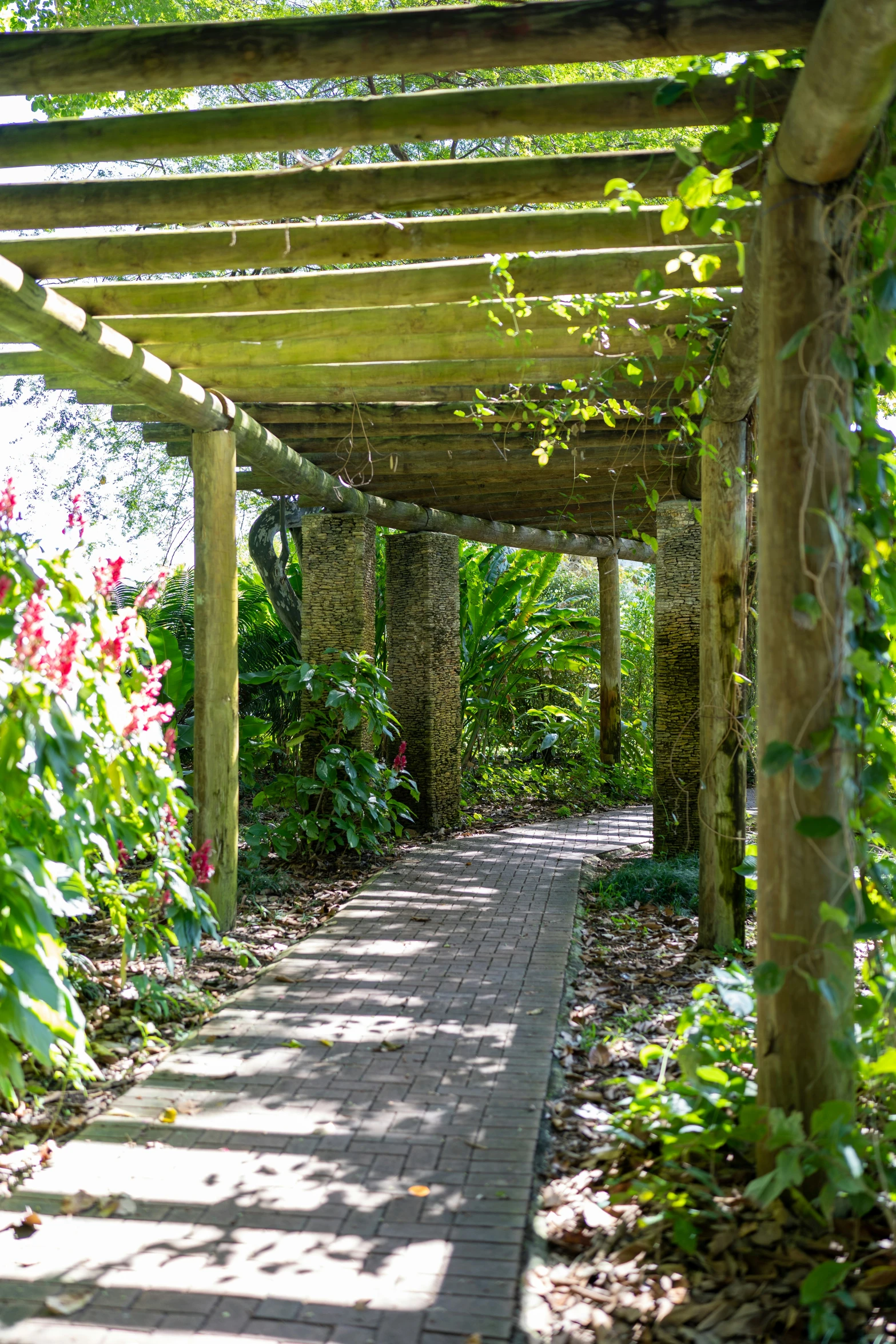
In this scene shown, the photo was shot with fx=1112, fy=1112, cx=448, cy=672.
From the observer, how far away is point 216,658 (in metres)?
6.24

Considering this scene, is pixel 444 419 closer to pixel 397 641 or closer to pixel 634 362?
pixel 634 362

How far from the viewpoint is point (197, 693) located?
6230 millimetres

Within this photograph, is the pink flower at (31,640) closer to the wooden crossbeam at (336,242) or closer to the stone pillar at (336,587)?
the wooden crossbeam at (336,242)

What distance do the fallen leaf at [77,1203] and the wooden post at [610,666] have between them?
11133 millimetres

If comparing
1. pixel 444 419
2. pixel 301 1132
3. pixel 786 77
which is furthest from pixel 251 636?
pixel 786 77

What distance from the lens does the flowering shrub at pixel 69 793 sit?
2.93 metres

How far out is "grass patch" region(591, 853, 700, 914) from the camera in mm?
7223

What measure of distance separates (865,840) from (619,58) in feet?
7.15

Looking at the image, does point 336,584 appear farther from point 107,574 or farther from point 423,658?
point 107,574

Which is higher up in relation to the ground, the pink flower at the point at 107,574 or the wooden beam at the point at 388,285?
the wooden beam at the point at 388,285

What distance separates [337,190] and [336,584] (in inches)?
219

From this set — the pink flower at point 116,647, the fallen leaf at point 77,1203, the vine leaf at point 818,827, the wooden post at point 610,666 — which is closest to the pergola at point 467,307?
the vine leaf at point 818,827

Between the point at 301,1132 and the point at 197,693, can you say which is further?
the point at 197,693

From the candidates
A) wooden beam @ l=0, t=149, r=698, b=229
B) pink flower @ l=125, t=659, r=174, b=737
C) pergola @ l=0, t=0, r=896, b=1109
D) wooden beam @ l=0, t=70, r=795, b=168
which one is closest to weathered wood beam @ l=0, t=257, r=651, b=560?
pergola @ l=0, t=0, r=896, b=1109
